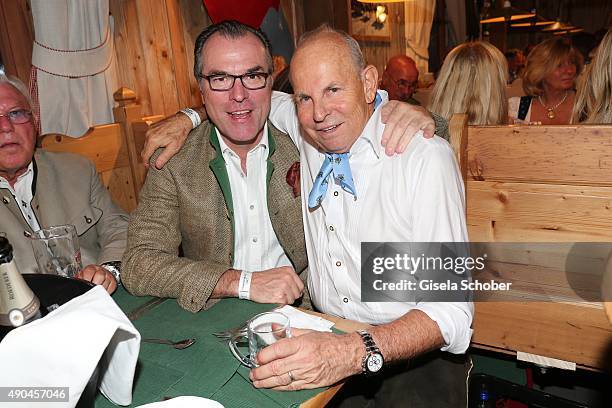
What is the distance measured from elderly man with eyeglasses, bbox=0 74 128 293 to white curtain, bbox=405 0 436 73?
5.82m

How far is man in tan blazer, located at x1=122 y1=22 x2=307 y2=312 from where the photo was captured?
1.68 metres

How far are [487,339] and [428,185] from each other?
112 centimetres

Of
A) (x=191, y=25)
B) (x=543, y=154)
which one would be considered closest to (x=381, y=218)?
(x=543, y=154)

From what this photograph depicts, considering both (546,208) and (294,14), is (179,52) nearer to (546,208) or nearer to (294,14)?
(294,14)

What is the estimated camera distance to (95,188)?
82.8 inches

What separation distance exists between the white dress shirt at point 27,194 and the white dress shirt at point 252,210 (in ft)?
2.71

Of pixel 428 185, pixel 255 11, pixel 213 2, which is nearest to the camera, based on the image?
pixel 428 185

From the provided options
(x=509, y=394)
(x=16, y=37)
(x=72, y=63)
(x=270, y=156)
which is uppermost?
(x=16, y=37)

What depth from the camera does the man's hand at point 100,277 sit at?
1.48 metres

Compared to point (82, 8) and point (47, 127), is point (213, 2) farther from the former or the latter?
point (47, 127)

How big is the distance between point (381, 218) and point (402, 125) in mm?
293

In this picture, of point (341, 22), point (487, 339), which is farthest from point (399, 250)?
point (341, 22)

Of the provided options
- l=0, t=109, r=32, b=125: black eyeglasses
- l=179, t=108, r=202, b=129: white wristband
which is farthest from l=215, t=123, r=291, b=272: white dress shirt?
l=0, t=109, r=32, b=125: black eyeglasses

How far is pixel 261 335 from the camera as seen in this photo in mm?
1089
